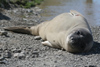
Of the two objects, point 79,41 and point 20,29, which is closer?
point 79,41

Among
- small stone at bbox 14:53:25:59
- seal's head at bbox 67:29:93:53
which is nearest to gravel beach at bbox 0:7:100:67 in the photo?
small stone at bbox 14:53:25:59

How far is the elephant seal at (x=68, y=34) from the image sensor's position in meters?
5.55

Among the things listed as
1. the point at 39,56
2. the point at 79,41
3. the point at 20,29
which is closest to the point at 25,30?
the point at 20,29

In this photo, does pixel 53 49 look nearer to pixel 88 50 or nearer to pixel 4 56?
pixel 88 50

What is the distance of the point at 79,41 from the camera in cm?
550

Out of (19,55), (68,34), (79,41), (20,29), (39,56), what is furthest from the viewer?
(20,29)

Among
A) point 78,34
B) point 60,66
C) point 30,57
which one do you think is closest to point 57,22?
point 78,34

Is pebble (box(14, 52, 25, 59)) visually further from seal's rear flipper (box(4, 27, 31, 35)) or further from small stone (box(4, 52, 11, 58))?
seal's rear flipper (box(4, 27, 31, 35))

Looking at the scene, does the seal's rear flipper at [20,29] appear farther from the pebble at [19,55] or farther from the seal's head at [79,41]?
the pebble at [19,55]

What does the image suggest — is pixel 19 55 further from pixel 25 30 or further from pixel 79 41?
pixel 25 30

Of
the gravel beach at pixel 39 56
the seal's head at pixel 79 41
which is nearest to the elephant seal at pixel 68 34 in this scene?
the seal's head at pixel 79 41

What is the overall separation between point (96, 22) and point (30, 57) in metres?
7.00

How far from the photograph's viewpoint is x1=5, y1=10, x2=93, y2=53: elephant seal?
18.2 feet

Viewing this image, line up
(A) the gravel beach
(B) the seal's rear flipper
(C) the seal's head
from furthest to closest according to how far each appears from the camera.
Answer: (B) the seal's rear flipper, (C) the seal's head, (A) the gravel beach
